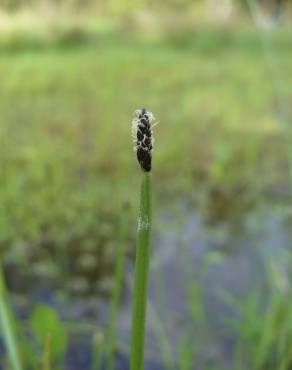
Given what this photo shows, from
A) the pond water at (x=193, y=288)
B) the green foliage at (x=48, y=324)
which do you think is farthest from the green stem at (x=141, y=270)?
the pond water at (x=193, y=288)

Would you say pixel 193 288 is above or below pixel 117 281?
below

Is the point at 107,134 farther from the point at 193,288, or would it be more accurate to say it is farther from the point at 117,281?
the point at 117,281

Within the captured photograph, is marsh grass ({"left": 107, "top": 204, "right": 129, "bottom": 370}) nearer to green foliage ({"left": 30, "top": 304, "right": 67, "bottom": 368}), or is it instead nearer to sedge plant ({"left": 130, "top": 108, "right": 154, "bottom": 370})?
green foliage ({"left": 30, "top": 304, "right": 67, "bottom": 368})

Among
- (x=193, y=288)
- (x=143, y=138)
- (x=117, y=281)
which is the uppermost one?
(x=143, y=138)

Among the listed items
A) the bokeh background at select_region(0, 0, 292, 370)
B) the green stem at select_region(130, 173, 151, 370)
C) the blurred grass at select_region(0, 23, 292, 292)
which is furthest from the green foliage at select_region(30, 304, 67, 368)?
the green stem at select_region(130, 173, 151, 370)

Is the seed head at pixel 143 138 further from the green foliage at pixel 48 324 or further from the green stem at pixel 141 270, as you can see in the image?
the green foliage at pixel 48 324

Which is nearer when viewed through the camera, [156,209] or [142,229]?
[142,229]

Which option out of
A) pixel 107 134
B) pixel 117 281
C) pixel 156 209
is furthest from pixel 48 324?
pixel 107 134
